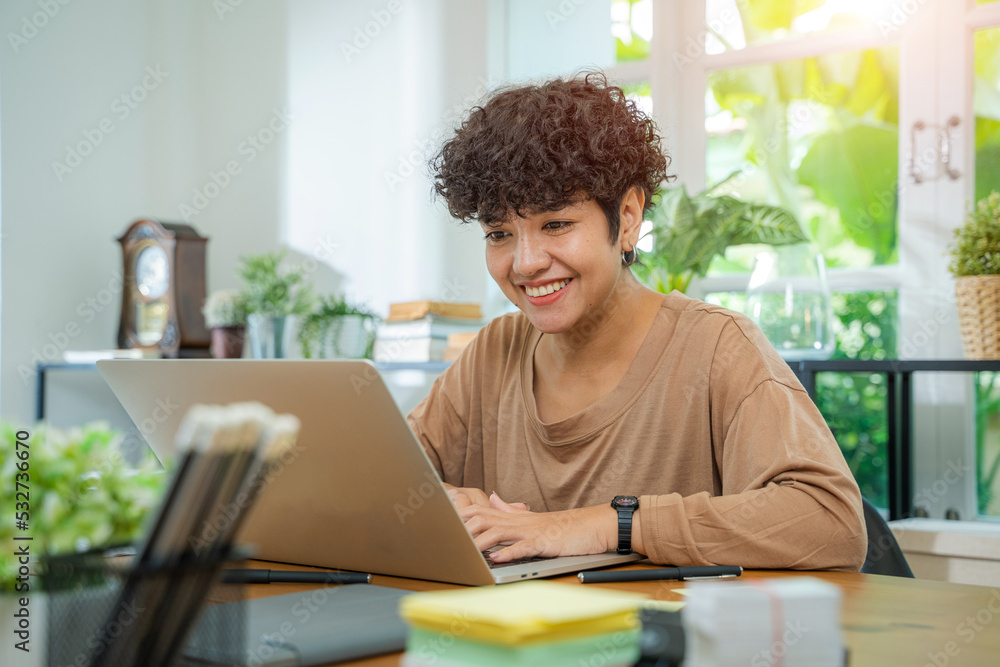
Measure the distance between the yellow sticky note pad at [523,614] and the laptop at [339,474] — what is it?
0.99 feet

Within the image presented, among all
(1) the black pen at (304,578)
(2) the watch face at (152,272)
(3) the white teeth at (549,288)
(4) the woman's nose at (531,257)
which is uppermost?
(2) the watch face at (152,272)

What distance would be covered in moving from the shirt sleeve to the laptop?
71 mm

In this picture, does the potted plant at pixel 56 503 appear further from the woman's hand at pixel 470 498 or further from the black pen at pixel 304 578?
the woman's hand at pixel 470 498

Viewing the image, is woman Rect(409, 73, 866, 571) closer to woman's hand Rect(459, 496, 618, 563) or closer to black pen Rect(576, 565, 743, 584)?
woman's hand Rect(459, 496, 618, 563)

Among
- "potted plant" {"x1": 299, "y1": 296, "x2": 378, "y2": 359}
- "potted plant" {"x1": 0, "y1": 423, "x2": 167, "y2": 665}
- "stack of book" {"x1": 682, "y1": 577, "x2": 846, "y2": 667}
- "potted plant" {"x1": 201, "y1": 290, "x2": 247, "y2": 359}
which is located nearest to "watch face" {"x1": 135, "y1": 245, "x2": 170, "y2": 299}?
"potted plant" {"x1": 201, "y1": 290, "x2": 247, "y2": 359}

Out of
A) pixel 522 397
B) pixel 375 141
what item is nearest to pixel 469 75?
pixel 375 141

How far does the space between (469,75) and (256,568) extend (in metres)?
2.42

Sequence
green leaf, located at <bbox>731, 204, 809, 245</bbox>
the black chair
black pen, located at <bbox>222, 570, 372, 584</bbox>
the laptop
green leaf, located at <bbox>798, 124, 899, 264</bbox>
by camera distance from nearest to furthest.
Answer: the laptop → black pen, located at <bbox>222, 570, 372, 584</bbox> → the black chair → green leaf, located at <bbox>731, 204, 809, 245</bbox> → green leaf, located at <bbox>798, 124, 899, 264</bbox>

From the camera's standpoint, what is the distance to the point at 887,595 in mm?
870

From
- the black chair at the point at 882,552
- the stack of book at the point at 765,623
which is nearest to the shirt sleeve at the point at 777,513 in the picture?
the black chair at the point at 882,552

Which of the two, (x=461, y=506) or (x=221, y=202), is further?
(x=221, y=202)

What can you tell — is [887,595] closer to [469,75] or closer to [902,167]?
[902,167]

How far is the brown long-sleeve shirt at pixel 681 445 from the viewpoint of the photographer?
105 cm

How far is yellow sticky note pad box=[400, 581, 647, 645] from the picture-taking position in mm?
420
